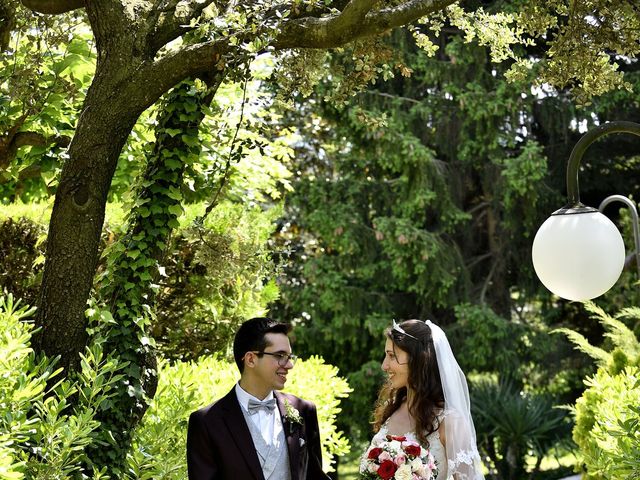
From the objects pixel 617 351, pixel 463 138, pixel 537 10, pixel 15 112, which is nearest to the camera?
pixel 537 10

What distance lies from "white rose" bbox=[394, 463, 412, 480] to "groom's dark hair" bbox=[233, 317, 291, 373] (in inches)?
33.2

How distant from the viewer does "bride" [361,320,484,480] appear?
4.50 m

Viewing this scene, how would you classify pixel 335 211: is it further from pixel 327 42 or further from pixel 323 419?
pixel 327 42

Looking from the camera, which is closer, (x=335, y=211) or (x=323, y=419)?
(x=323, y=419)

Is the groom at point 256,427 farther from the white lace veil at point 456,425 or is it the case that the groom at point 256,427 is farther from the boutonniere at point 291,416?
the white lace veil at point 456,425

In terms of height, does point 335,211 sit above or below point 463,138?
below

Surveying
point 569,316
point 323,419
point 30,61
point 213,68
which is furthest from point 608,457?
point 569,316

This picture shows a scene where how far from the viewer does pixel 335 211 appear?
48.5ft

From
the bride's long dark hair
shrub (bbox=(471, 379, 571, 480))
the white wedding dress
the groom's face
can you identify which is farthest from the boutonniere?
shrub (bbox=(471, 379, 571, 480))

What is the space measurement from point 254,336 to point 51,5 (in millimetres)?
2325

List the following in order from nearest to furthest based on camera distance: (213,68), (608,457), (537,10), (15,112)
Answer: (213,68) → (608,457) → (537,10) → (15,112)

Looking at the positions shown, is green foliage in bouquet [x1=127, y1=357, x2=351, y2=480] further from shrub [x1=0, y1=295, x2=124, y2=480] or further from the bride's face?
the bride's face

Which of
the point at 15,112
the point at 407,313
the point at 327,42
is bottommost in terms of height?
the point at 407,313

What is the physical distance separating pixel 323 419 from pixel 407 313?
8.17m
